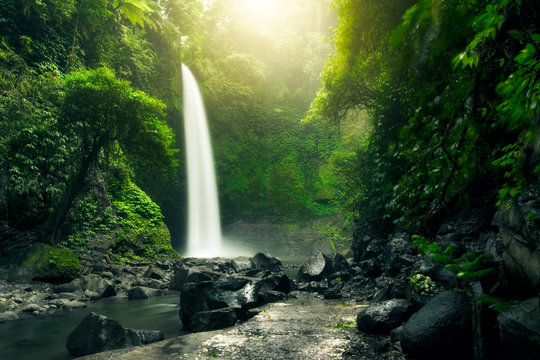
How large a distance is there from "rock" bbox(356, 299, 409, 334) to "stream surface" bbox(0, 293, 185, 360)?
13.1 feet

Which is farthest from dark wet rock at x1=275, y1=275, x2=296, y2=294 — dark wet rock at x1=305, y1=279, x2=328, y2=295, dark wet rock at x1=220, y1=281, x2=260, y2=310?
dark wet rock at x1=220, y1=281, x2=260, y2=310

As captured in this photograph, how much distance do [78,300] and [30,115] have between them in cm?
653

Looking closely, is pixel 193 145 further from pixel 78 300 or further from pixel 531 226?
pixel 531 226

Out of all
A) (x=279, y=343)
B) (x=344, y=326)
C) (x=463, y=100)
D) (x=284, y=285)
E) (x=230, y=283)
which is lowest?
(x=279, y=343)

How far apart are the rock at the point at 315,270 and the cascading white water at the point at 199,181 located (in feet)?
49.5

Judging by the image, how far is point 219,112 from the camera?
29.1 metres

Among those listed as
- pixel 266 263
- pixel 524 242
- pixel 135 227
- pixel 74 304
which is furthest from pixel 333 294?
pixel 135 227

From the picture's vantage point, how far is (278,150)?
31719 mm

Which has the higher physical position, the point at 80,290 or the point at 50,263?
the point at 50,263

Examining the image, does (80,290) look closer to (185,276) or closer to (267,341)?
(185,276)

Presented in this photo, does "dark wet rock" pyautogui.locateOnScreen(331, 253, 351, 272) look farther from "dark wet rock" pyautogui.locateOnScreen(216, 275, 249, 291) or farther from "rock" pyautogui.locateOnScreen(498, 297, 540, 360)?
"rock" pyautogui.locateOnScreen(498, 297, 540, 360)

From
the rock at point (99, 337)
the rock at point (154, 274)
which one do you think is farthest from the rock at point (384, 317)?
the rock at point (154, 274)

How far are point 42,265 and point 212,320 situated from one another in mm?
6974

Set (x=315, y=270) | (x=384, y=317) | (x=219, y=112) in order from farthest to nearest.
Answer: (x=219, y=112)
(x=315, y=270)
(x=384, y=317)
